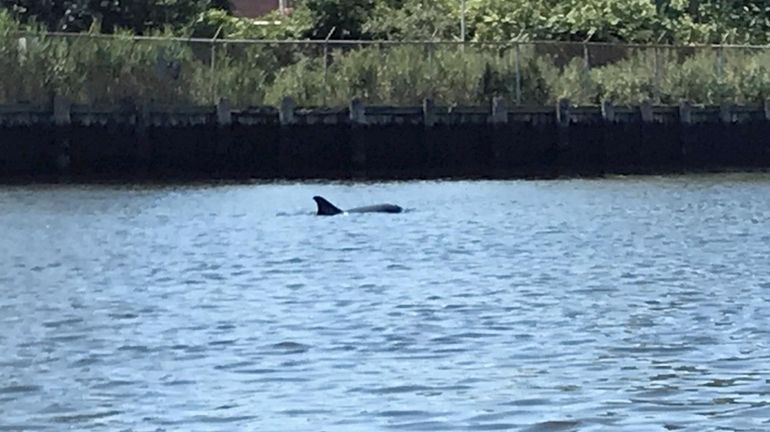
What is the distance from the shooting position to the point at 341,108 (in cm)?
5150

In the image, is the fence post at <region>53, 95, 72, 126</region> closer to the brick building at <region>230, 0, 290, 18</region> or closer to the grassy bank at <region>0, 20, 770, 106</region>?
the grassy bank at <region>0, 20, 770, 106</region>

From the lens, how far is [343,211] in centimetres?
3778

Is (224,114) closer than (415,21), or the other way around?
(224,114)

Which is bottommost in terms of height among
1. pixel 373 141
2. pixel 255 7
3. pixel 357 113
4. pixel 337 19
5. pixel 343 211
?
pixel 343 211

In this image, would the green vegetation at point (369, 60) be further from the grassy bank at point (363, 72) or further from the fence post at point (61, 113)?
the fence post at point (61, 113)

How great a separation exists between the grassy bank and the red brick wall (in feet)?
129

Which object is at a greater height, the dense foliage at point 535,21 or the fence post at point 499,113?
the dense foliage at point 535,21

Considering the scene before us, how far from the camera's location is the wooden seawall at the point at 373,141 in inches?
1912

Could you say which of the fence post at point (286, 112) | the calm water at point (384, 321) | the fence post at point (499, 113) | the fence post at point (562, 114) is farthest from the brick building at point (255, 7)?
the calm water at point (384, 321)

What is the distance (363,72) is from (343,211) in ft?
55.1

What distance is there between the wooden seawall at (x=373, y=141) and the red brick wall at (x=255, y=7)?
43385 mm

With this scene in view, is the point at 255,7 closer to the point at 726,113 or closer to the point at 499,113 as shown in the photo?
the point at 726,113

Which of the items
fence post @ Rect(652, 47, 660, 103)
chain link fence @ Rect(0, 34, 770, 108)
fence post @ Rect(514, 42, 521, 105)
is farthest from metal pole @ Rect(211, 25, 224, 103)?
fence post @ Rect(652, 47, 660, 103)

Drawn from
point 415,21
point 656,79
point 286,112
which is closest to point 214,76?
point 286,112
